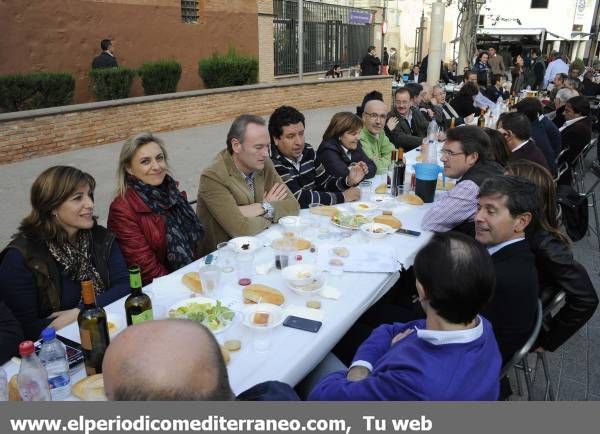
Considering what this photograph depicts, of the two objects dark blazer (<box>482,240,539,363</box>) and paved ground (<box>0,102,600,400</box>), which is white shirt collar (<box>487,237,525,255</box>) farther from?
paved ground (<box>0,102,600,400</box>)

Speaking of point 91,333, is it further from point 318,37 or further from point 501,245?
point 318,37

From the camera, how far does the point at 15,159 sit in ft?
26.4

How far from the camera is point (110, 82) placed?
1047 cm

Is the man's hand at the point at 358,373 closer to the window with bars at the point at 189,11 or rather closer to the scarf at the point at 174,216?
the scarf at the point at 174,216

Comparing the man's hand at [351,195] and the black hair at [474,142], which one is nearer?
the black hair at [474,142]

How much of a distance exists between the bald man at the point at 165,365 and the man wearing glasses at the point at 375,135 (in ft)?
13.8

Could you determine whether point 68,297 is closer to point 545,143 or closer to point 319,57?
point 545,143

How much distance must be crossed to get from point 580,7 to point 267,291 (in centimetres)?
4296

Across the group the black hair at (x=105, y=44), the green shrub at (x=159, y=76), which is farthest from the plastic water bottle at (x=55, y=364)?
the green shrub at (x=159, y=76)

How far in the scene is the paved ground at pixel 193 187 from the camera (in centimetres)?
334

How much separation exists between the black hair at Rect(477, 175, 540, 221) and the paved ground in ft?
4.64

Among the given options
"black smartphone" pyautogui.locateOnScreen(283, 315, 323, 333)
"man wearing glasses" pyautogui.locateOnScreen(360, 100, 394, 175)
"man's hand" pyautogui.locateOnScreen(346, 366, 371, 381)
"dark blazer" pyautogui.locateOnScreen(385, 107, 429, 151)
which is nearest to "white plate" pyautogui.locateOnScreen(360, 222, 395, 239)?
"black smartphone" pyautogui.locateOnScreen(283, 315, 323, 333)

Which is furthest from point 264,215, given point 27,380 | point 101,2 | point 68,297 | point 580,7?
point 580,7

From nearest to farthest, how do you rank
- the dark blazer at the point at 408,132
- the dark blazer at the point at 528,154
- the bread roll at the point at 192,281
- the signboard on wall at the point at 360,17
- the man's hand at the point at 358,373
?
the man's hand at the point at 358,373, the bread roll at the point at 192,281, the dark blazer at the point at 528,154, the dark blazer at the point at 408,132, the signboard on wall at the point at 360,17
